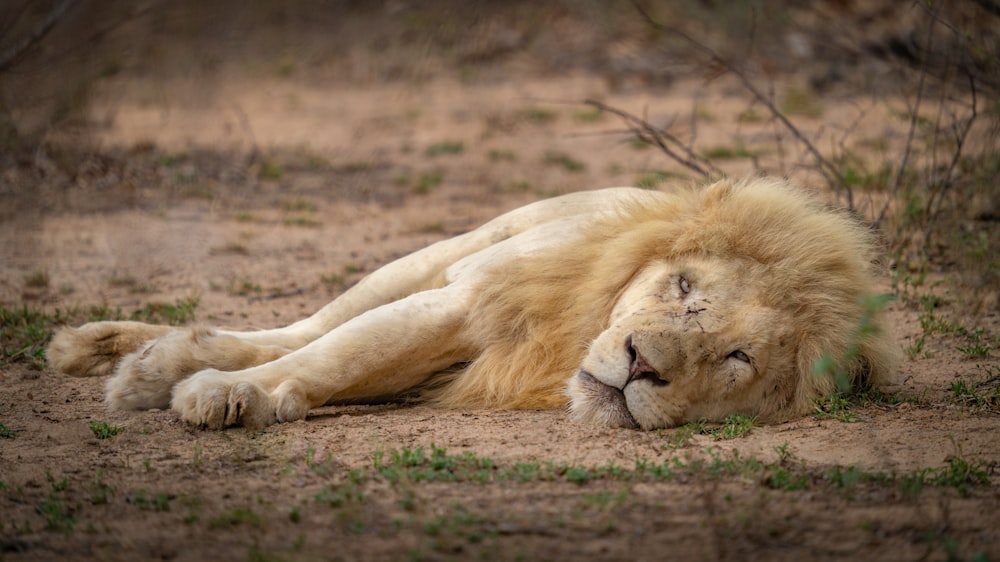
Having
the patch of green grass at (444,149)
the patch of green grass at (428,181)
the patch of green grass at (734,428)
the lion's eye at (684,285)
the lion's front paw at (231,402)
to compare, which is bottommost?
the patch of green grass at (734,428)

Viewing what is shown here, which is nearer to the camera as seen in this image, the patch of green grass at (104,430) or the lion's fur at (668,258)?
the patch of green grass at (104,430)

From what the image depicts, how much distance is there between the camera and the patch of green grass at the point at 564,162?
343 inches

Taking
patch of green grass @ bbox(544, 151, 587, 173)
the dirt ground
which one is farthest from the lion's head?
patch of green grass @ bbox(544, 151, 587, 173)

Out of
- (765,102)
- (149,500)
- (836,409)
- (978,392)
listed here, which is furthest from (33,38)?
(978,392)

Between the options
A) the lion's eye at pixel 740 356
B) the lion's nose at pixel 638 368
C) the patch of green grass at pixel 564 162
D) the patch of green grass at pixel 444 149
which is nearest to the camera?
the lion's nose at pixel 638 368

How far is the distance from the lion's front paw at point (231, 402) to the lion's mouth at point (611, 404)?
3.25 feet

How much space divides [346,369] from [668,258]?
118cm

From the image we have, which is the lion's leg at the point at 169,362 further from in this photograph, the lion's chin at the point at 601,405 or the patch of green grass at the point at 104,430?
the lion's chin at the point at 601,405

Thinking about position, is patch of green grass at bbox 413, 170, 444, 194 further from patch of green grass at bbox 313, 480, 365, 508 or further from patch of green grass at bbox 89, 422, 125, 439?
patch of green grass at bbox 313, 480, 365, 508

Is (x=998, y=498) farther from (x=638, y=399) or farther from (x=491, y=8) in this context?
(x=491, y=8)

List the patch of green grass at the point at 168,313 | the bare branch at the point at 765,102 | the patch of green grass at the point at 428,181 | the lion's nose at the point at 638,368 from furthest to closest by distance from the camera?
the patch of green grass at the point at 428,181 → the bare branch at the point at 765,102 → the patch of green grass at the point at 168,313 → the lion's nose at the point at 638,368

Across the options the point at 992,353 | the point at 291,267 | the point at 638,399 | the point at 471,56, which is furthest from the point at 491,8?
the point at 638,399

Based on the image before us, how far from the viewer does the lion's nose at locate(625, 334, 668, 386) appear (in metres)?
3.28

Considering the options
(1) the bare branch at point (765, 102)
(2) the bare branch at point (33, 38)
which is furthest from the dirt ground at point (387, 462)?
(2) the bare branch at point (33, 38)
